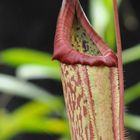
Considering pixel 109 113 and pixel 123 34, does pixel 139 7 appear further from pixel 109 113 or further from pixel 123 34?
pixel 109 113

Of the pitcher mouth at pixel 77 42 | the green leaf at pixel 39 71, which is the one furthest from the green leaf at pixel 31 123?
the pitcher mouth at pixel 77 42

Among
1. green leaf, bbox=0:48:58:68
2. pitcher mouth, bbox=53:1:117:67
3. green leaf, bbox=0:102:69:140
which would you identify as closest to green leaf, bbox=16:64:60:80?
green leaf, bbox=0:48:58:68

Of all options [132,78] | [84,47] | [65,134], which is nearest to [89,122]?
[84,47]

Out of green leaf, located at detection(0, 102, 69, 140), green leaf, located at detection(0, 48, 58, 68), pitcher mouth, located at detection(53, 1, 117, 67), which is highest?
green leaf, located at detection(0, 48, 58, 68)

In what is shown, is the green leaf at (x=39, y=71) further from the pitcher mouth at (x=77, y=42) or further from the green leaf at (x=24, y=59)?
the pitcher mouth at (x=77, y=42)

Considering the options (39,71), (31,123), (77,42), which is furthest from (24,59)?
(77,42)

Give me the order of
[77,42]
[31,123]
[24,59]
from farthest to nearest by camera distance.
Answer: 1. [24,59]
2. [31,123]
3. [77,42]

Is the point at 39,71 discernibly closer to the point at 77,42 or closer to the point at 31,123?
the point at 31,123

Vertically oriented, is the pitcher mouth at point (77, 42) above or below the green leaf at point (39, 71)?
below

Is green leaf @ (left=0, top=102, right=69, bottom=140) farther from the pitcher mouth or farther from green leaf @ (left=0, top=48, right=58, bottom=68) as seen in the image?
the pitcher mouth
